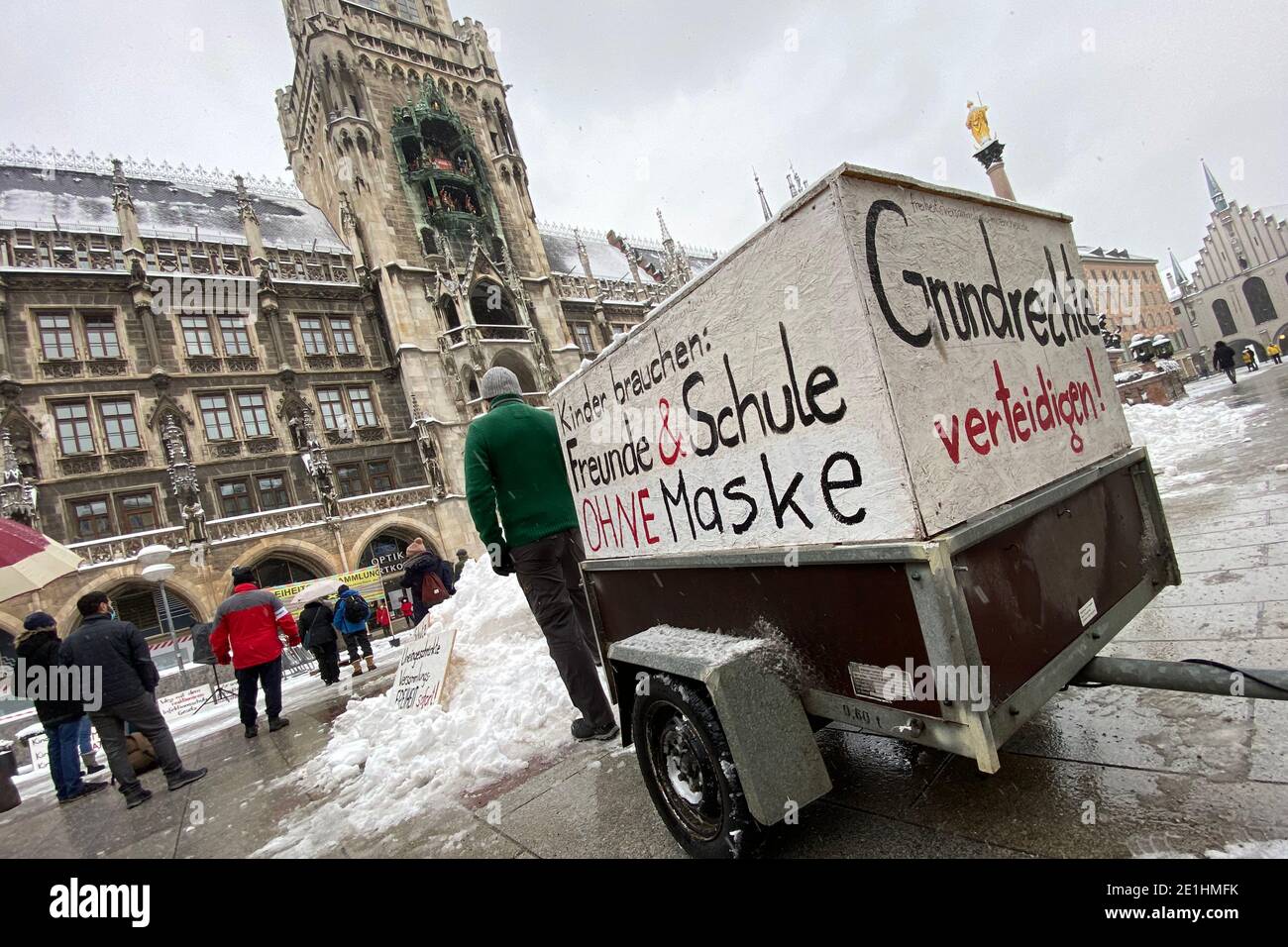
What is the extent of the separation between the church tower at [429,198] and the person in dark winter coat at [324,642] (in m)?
16.1

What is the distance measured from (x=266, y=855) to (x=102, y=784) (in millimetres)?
4909

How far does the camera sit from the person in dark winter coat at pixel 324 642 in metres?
9.59

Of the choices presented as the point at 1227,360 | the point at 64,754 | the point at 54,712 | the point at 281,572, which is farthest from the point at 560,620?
the point at 1227,360

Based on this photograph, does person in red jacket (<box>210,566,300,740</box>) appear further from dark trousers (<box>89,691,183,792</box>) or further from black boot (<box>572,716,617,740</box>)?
black boot (<box>572,716,617,740</box>)

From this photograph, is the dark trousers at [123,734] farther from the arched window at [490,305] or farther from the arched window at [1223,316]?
the arched window at [1223,316]

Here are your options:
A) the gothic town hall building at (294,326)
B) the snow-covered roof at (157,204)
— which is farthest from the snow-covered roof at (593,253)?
the snow-covered roof at (157,204)

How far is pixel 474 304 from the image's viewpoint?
2933 cm

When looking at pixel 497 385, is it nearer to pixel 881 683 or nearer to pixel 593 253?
pixel 881 683

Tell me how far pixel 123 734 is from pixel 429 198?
1162 inches

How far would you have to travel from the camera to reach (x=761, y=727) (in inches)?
83.0

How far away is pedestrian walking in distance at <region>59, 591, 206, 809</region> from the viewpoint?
543 cm

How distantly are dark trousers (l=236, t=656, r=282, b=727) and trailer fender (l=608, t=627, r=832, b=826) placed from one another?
21.0ft

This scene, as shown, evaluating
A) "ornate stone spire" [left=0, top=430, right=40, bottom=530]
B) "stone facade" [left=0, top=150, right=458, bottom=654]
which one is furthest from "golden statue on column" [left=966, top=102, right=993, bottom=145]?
"ornate stone spire" [left=0, top=430, right=40, bottom=530]

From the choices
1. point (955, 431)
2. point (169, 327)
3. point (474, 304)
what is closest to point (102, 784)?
point (955, 431)
